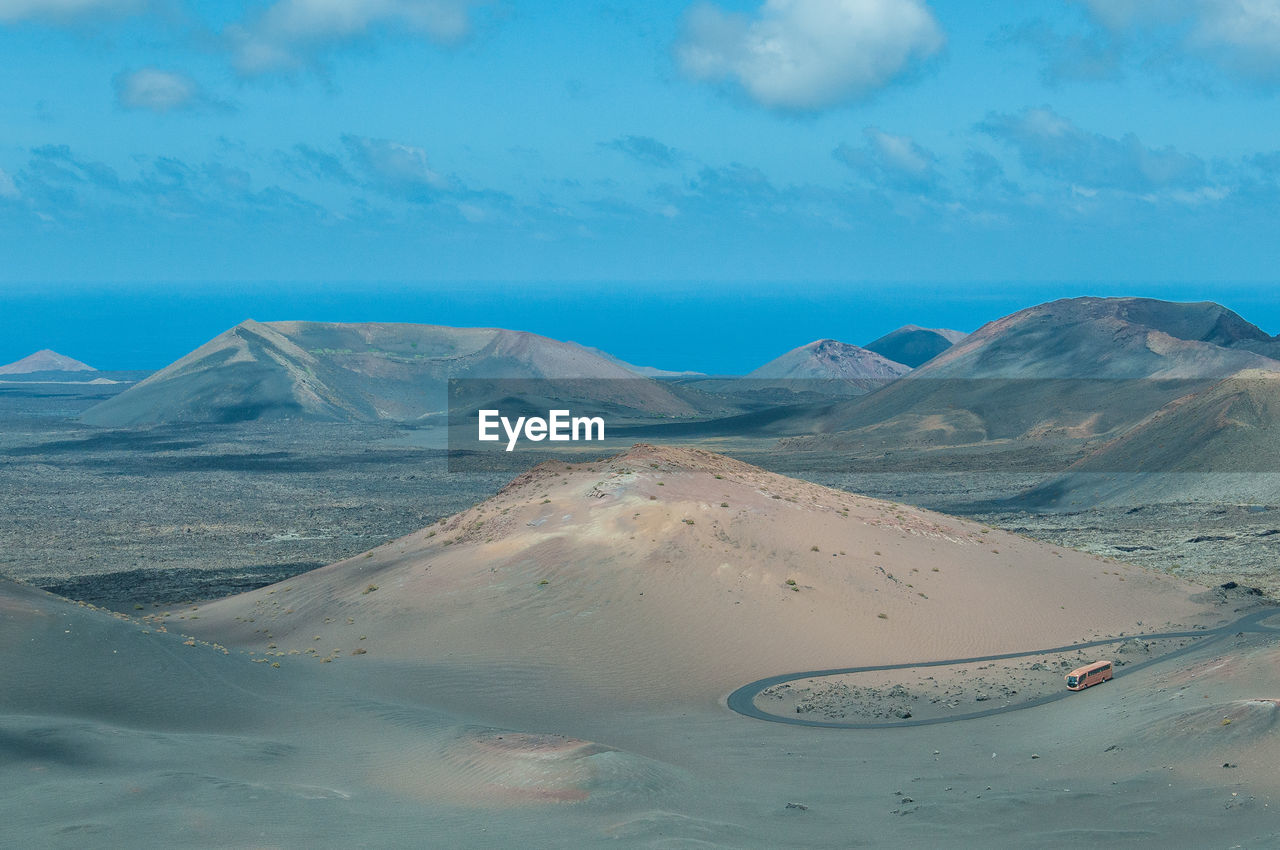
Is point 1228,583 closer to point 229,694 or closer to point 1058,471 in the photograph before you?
point 229,694

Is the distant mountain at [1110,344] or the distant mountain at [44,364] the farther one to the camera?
the distant mountain at [44,364]

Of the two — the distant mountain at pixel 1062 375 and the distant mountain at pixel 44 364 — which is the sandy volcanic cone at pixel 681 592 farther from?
the distant mountain at pixel 44 364

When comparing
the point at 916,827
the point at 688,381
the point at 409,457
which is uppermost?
the point at 688,381

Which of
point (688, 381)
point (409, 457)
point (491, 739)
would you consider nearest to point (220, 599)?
point (491, 739)

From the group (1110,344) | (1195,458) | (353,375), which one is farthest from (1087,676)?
(353,375)

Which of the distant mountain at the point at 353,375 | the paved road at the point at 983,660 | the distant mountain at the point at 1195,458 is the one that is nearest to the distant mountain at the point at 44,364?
the distant mountain at the point at 353,375

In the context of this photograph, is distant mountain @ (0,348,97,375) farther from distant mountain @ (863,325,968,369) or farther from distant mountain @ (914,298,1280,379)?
distant mountain @ (914,298,1280,379)
